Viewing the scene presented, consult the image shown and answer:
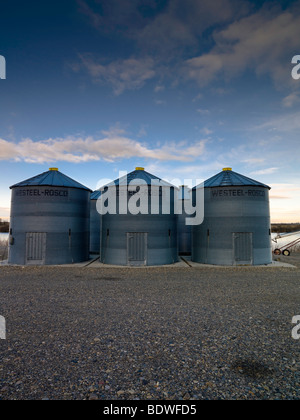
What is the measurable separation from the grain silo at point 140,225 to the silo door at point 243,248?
454 centimetres

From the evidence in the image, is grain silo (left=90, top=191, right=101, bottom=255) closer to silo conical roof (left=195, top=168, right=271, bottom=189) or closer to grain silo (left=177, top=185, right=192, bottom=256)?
grain silo (left=177, top=185, right=192, bottom=256)

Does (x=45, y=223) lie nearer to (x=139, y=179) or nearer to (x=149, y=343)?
(x=139, y=179)

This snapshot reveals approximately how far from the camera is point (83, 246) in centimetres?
2078

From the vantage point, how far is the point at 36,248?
18.8 metres

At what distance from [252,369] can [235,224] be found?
14557mm

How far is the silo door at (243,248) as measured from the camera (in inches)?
730

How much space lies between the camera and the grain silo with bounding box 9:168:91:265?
18891mm

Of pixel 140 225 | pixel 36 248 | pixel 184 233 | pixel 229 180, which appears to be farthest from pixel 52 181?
pixel 229 180

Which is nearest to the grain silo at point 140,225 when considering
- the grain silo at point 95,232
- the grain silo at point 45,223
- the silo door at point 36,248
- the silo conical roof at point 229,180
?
the grain silo at point 45,223

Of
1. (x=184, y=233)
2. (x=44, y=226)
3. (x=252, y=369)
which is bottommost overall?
(x=252, y=369)

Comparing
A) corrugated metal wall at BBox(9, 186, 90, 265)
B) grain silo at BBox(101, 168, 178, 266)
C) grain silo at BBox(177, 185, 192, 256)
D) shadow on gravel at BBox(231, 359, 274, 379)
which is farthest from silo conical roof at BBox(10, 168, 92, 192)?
shadow on gravel at BBox(231, 359, 274, 379)

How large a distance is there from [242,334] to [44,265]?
1554cm

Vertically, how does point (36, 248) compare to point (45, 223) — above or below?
below

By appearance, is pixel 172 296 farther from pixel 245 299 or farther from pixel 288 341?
pixel 288 341
